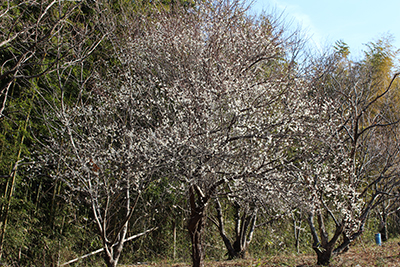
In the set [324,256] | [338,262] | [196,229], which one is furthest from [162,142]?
[338,262]

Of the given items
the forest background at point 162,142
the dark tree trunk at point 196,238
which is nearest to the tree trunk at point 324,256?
the forest background at point 162,142

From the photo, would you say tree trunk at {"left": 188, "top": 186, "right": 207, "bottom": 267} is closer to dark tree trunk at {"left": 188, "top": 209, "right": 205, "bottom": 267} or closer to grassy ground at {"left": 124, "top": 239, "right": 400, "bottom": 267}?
dark tree trunk at {"left": 188, "top": 209, "right": 205, "bottom": 267}

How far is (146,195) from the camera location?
4.80 m

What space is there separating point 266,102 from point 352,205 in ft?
5.47

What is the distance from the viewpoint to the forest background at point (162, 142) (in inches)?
129

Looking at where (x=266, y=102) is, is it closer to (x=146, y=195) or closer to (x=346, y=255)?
(x=146, y=195)

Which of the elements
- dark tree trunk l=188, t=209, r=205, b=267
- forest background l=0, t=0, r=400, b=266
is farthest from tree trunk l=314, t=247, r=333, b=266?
dark tree trunk l=188, t=209, r=205, b=267

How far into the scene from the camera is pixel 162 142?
313 centimetres

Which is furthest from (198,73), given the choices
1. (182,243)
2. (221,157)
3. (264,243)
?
(264,243)

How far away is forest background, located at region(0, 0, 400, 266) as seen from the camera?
3283 millimetres

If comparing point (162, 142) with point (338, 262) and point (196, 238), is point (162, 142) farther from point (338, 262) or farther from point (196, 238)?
point (338, 262)

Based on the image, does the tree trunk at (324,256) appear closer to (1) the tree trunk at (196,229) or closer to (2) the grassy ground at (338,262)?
(2) the grassy ground at (338,262)

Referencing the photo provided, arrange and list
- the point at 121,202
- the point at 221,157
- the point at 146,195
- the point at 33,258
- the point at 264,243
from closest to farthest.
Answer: the point at 221,157, the point at 33,258, the point at 121,202, the point at 146,195, the point at 264,243

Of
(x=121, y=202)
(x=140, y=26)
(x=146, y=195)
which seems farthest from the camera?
(x=140, y=26)
